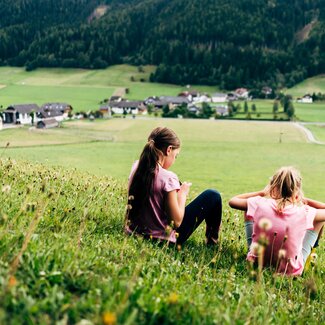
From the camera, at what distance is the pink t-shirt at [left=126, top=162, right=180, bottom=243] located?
525cm

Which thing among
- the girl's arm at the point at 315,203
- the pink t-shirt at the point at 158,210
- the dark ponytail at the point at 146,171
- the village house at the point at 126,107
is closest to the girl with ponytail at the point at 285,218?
the girl's arm at the point at 315,203

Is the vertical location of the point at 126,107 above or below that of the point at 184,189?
below

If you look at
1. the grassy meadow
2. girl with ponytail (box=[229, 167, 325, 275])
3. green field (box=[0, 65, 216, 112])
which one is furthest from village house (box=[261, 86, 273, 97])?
girl with ponytail (box=[229, 167, 325, 275])

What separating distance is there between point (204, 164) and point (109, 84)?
138m

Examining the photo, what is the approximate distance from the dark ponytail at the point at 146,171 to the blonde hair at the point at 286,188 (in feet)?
4.45

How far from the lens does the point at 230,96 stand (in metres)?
167

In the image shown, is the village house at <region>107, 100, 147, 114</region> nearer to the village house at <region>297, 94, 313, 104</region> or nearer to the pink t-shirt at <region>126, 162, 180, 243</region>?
the village house at <region>297, 94, 313, 104</region>

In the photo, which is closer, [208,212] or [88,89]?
[208,212]

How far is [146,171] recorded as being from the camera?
17.2ft

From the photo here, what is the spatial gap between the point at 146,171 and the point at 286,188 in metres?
1.67

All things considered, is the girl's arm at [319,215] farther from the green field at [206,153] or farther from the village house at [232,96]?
the village house at [232,96]

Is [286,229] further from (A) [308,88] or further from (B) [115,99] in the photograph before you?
(A) [308,88]

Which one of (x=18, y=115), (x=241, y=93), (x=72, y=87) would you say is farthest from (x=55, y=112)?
(x=241, y=93)

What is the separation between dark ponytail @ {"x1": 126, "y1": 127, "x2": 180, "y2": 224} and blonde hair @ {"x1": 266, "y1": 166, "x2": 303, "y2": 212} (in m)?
1.36
